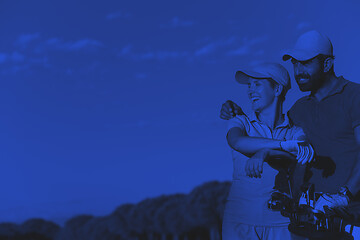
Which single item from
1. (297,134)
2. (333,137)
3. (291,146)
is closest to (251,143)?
(291,146)

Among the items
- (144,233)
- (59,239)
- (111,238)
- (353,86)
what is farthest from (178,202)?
(353,86)

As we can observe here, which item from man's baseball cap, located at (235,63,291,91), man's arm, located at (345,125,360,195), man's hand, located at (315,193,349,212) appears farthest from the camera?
man's baseball cap, located at (235,63,291,91)

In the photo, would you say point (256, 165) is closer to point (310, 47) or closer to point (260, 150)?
point (260, 150)

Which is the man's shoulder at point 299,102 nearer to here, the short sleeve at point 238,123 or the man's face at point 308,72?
the man's face at point 308,72

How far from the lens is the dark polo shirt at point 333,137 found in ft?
11.8

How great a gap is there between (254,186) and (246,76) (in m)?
0.87

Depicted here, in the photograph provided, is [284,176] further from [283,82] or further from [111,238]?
[111,238]

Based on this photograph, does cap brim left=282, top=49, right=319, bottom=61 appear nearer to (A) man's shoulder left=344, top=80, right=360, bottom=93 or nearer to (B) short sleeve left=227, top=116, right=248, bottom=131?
(A) man's shoulder left=344, top=80, right=360, bottom=93

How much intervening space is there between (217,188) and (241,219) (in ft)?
84.6

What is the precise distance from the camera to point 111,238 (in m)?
32.4

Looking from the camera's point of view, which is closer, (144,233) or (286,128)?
(286,128)

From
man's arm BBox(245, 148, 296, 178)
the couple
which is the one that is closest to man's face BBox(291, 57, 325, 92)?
the couple

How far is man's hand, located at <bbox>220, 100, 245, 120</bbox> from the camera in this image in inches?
146

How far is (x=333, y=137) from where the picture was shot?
372 cm
